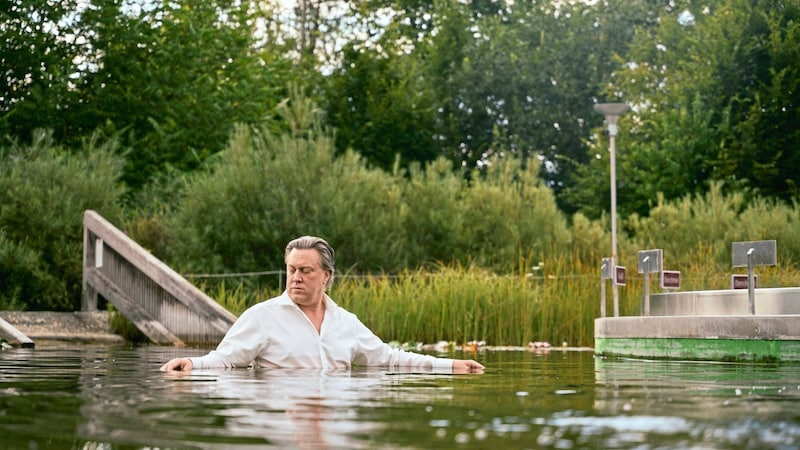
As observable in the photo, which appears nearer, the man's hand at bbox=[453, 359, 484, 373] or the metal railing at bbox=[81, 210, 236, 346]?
the man's hand at bbox=[453, 359, 484, 373]

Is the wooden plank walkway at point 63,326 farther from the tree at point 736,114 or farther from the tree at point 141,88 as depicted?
the tree at point 736,114

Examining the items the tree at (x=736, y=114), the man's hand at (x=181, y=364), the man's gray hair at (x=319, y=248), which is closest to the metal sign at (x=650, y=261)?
the man's gray hair at (x=319, y=248)

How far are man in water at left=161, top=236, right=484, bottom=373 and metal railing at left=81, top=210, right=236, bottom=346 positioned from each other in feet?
29.2

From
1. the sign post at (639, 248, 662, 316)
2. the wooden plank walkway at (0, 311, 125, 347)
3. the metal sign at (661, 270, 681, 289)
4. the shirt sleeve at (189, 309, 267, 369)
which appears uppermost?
the sign post at (639, 248, 662, 316)

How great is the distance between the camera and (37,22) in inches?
1336

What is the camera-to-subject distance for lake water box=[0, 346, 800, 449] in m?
4.82

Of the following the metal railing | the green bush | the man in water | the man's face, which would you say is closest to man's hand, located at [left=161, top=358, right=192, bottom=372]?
the man in water

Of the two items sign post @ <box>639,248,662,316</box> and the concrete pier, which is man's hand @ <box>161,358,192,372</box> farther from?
sign post @ <box>639,248,662,316</box>

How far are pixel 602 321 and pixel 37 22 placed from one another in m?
21.9

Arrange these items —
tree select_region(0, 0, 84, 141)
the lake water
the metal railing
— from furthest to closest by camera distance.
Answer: tree select_region(0, 0, 84, 141), the metal railing, the lake water

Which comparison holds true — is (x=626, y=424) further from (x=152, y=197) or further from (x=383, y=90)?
(x=383, y=90)

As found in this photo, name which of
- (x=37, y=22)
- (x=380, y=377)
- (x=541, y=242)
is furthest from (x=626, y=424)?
(x=37, y=22)

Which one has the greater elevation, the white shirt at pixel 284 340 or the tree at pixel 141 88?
the tree at pixel 141 88

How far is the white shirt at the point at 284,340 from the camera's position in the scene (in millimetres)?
8719
